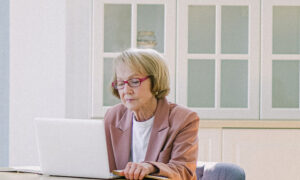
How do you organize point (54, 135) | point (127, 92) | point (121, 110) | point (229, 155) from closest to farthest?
1. point (54, 135)
2. point (127, 92)
3. point (121, 110)
4. point (229, 155)

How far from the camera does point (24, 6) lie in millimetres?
3578

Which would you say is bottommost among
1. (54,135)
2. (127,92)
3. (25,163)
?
(25,163)

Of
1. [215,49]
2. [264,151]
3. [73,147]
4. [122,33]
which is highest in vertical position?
[122,33]

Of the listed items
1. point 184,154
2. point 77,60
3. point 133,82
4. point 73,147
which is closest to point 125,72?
point 133,82

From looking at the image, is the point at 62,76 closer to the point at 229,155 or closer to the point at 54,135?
the point at 229,155

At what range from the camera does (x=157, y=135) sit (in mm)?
1934

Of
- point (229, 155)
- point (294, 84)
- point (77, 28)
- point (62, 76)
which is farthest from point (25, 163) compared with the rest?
point (294, 84)

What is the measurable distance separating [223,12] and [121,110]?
1410mm

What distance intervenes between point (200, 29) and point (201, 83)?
369 millimetres

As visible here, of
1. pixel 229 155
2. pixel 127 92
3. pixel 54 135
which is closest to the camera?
pixel 54 135

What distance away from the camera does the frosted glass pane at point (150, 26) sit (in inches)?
127

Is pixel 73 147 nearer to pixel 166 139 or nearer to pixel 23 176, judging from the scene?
pixel 23 176

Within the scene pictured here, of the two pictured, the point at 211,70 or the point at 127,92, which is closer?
the point at 127,92

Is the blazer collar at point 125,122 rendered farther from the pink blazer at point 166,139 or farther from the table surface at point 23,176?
the table surface at point 23,176
